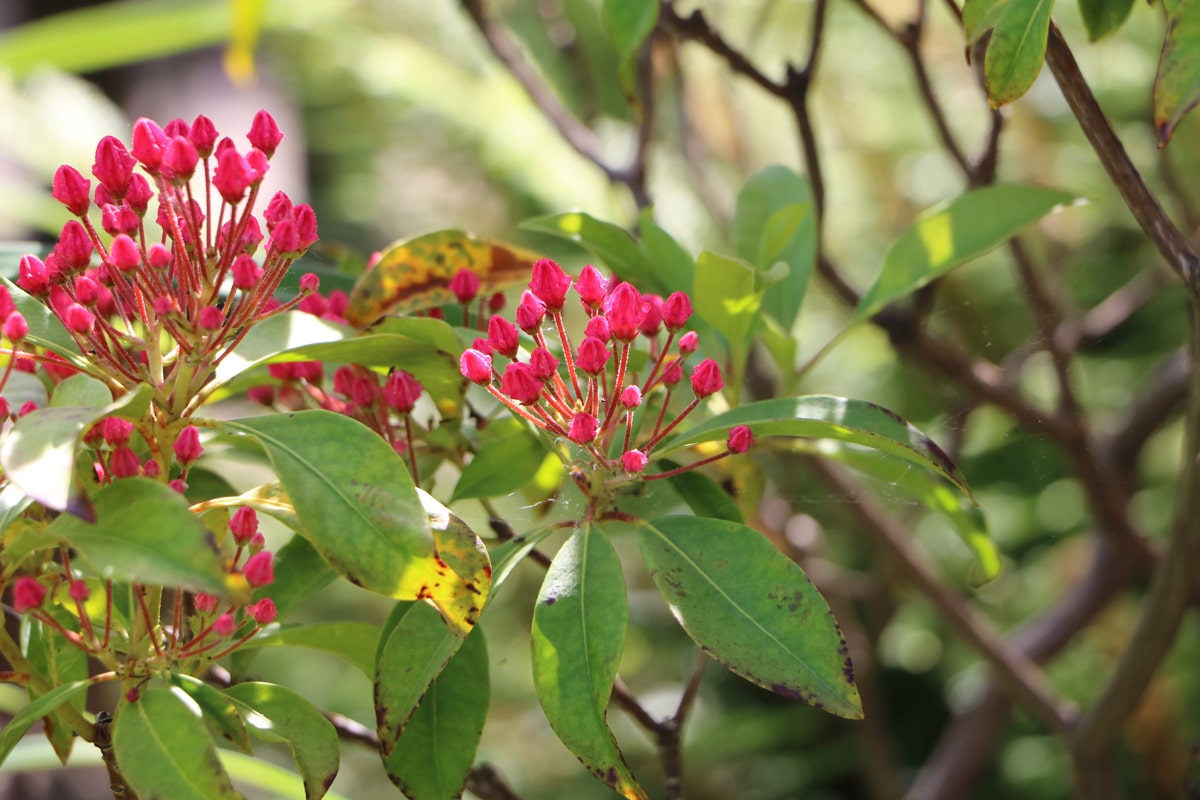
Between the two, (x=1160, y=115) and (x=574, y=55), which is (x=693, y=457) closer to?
(x=1160, y=115)

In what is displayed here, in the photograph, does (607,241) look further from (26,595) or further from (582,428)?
(26,595)

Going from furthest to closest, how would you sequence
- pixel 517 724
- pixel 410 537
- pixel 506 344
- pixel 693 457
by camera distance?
pixel 517 724, pixel 693 457, pixel 506 344, pixel 410 537

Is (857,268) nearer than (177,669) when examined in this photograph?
No

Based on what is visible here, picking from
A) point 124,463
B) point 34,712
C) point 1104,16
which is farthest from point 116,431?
point 1104,16

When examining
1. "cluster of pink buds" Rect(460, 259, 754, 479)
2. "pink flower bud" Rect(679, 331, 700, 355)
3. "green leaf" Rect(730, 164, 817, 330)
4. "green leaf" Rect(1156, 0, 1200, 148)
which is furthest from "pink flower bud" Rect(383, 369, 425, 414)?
"green leaf" Rect(1156, 0, 1200, 148)

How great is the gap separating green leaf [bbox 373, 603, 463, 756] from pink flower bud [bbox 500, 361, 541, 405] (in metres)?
0.12

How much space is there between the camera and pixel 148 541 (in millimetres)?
447

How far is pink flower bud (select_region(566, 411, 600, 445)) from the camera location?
1.77 feet

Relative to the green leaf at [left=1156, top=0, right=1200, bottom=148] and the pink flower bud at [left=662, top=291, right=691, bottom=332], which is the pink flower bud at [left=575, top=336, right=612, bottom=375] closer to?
the pink flower bud at [left=662, top=291, right=691, bottom=332]

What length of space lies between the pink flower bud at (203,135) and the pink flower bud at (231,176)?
0.03 m

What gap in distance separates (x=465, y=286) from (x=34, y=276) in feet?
0.80

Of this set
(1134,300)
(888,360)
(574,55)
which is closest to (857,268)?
(888,360)

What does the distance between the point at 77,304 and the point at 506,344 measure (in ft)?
0.69

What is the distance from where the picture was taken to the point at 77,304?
545mm
